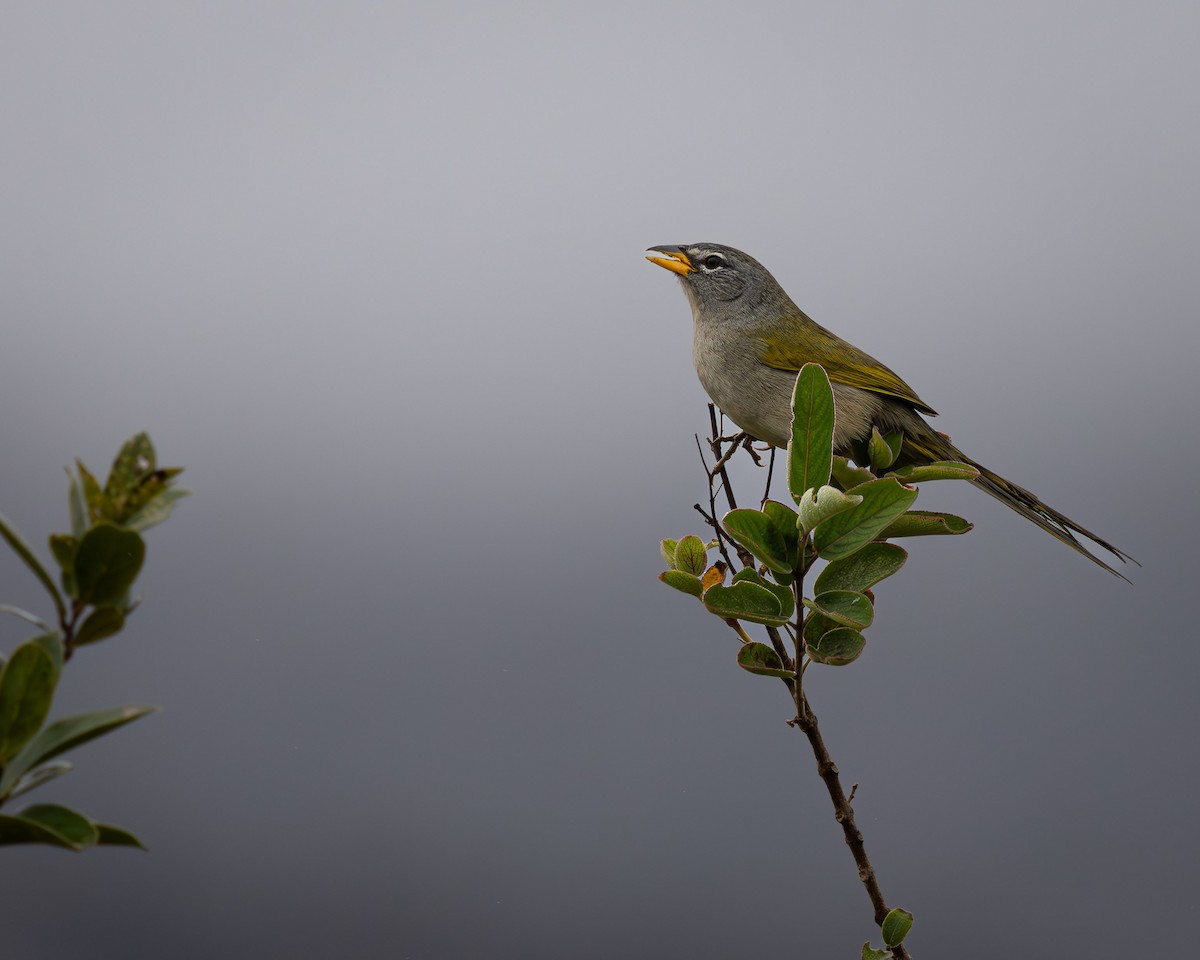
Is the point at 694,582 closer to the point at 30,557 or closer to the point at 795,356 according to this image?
the point at 30,557

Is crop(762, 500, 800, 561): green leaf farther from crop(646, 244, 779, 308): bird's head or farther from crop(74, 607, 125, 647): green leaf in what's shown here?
crop(646, 244, 779, 308): bird's head

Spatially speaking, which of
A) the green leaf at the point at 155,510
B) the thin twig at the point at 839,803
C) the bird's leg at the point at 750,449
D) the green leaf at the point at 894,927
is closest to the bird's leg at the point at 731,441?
the bird's leg at the point at 750,449

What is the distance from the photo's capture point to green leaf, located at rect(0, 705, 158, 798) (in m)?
0.57

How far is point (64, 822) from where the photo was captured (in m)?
0.58

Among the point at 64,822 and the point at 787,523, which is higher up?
the point at 787,523

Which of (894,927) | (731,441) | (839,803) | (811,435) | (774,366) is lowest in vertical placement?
(894,927)

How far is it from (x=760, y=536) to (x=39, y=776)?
25.8 inches

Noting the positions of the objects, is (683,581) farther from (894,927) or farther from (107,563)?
(107,563)

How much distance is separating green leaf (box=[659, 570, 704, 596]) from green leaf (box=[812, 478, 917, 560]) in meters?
0.16

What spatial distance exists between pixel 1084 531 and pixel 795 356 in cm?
75

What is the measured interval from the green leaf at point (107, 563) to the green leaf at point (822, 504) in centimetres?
60

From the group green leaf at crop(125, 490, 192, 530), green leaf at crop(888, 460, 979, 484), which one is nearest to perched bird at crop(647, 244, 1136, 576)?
green leaf at crop(888, 460, 979, 484)

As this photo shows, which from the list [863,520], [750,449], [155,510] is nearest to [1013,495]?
[750,449]

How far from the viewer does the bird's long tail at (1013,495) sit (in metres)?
1.66
